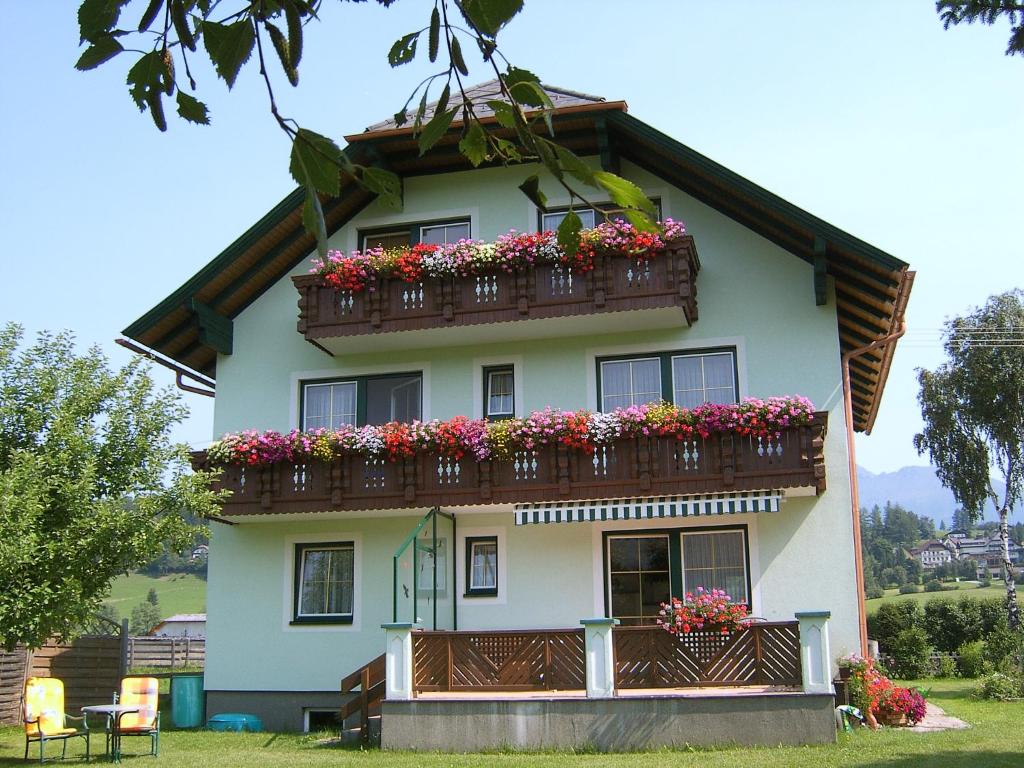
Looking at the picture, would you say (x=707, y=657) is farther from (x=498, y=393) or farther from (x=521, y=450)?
(x=498, y=393)

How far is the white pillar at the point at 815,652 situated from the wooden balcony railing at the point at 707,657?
15cm

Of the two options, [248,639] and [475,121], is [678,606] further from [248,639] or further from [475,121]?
[475,121]

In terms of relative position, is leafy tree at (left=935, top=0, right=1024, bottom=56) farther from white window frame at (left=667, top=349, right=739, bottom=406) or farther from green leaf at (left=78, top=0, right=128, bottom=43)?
white window frame at (left=667, top=349, right=739, bottom=406)

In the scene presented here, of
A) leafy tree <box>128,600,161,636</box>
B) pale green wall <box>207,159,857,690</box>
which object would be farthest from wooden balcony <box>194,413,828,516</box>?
leafy tree <box>128,600,161,636</box>

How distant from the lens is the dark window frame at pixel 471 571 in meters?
17.8

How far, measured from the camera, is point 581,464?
16.9 meters

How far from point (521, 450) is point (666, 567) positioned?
112 inches

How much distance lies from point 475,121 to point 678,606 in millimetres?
12414

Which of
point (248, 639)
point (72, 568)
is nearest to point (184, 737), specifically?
point (248, 639)

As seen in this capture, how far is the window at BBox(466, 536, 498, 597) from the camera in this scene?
17938mm

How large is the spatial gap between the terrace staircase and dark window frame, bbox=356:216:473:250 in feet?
23.6

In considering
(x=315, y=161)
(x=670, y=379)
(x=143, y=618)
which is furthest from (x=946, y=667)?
(x=143, y=618)

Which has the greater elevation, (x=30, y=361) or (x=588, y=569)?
(x=30, y=361)

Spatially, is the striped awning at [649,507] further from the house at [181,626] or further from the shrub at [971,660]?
the house at [181,626]
